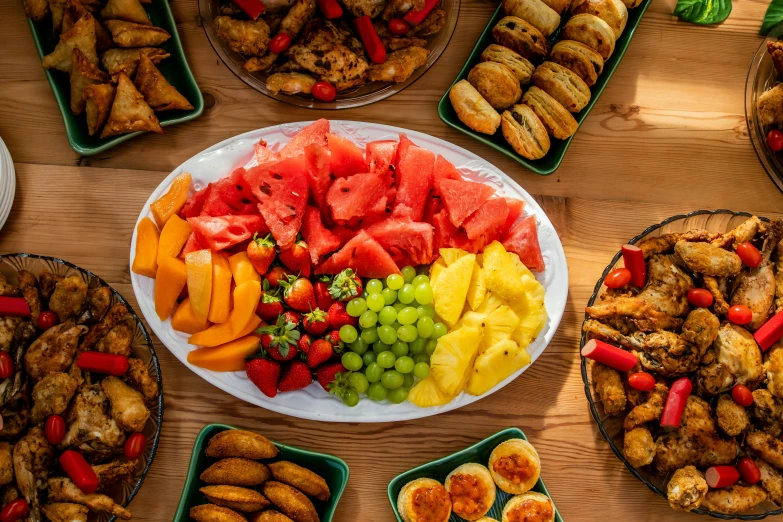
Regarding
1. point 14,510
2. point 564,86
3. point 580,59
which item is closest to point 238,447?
point 14,510

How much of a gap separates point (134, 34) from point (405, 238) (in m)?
1.28

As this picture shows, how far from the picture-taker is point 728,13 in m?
2.69

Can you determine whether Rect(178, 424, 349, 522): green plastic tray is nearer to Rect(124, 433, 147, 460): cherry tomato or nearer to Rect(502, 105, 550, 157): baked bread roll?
Rect(124, 433, 147, 460): cherry tomato

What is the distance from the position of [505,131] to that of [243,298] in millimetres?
1155

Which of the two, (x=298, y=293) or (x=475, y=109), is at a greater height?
(x=475, y=109)

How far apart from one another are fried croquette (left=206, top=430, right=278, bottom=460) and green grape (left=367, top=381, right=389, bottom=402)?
40 cm

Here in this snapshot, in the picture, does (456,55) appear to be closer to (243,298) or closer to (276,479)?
(243,298)

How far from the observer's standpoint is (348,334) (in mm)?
2115

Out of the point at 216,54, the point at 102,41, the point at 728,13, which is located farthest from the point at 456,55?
the point at 102,41

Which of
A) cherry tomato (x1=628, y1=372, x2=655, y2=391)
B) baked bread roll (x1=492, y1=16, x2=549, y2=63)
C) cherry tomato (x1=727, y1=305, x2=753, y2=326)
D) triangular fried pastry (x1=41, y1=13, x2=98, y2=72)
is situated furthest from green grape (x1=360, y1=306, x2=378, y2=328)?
triangular fried pastry (x1=41, y1=13, x2=98, y2=72)

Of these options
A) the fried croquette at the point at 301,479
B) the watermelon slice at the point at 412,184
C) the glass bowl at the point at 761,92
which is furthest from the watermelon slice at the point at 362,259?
the glass bowl at the point at 761,92

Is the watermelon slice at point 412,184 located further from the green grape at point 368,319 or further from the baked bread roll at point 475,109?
the green grape at point 368,319

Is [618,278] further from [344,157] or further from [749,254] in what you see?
[344,157]

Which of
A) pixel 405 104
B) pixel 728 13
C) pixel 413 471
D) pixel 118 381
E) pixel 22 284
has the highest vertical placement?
pixel 728 13
